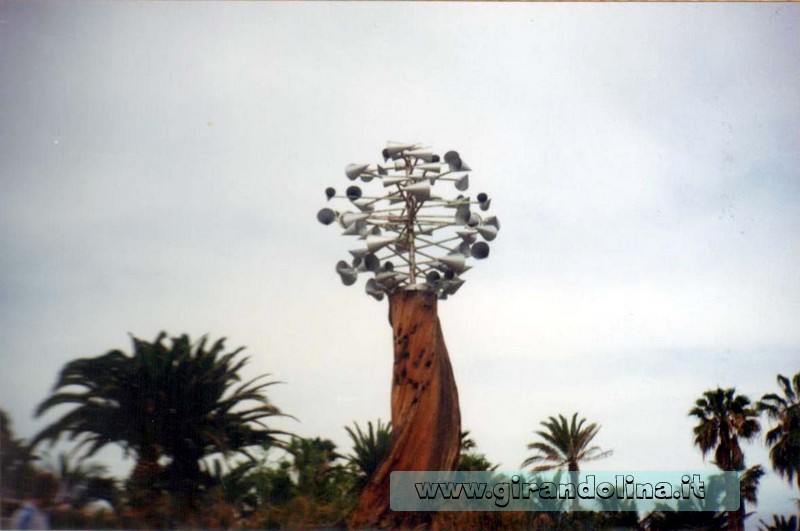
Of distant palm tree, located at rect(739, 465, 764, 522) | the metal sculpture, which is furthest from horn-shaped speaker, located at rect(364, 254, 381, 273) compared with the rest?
distant palm tree, located at rect(739, 465, 764, 522)

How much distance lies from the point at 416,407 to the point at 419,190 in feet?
13.7

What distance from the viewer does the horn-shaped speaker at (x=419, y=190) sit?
17.5 metres

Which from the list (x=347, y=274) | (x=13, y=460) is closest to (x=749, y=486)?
(x=347, y=274)

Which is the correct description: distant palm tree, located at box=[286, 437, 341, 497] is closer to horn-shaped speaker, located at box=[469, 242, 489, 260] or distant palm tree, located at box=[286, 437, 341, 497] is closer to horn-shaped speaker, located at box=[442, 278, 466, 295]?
horn-shaped speaker, located at box=[442, 278, 466, 295]

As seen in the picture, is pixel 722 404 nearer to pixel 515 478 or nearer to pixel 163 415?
pixel 515 478

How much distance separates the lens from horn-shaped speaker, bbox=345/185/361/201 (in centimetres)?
1792

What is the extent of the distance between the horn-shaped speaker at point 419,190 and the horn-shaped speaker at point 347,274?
1.91 metres

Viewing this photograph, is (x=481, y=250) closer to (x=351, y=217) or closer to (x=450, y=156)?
(x=450, y=156)

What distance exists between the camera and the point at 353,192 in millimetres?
17938

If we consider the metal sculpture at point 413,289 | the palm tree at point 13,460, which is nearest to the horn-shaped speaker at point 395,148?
the metal sculpture at point 413,289

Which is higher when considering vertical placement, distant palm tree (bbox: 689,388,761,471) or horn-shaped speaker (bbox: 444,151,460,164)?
horn-shaped speaker (bbox: 444,151,460,164)

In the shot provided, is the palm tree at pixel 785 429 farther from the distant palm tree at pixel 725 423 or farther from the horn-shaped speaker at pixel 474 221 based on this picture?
the horn-shaped speaker at pixel 474 221

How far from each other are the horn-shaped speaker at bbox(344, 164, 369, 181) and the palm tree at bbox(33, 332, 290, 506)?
4.35m

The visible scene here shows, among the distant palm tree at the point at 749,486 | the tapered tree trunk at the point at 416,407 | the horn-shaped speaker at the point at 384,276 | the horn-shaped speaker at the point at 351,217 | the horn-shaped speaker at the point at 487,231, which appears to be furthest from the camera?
the distant palm tree at the point at 749,486
